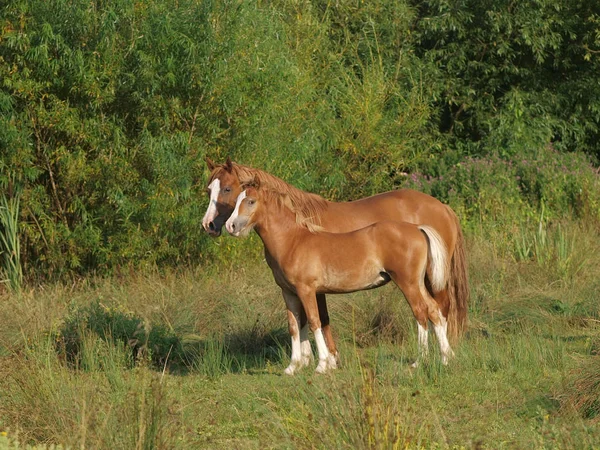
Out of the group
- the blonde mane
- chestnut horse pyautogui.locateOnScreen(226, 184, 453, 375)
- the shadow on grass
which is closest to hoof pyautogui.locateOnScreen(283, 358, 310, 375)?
chestnut horse pyautogui.locateOnScreen(226, 184, 453, 375)

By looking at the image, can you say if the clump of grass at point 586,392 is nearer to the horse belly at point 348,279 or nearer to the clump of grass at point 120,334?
the horse belly at point 348,279

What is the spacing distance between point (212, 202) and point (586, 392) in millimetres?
3864

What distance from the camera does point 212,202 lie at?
882cm

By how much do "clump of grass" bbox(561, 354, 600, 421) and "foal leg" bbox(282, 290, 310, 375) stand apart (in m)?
2.50

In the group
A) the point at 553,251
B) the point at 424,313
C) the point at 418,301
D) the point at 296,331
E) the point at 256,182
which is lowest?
the point at 553,251

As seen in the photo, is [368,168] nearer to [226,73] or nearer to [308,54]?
[308,54]

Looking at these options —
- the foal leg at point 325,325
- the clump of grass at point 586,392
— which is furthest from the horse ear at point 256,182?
the clump of grass at point 586,392

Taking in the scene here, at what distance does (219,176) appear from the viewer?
8984 millimetres

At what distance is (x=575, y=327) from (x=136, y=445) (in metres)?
6.25

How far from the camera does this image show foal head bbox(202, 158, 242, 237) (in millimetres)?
8742

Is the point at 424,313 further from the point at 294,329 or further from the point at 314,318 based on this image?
the point at 294,329

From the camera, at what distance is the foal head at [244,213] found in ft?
27.0

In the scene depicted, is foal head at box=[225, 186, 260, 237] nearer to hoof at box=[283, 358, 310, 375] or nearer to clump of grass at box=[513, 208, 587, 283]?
hoof at box=[283, 358, 310, 375]

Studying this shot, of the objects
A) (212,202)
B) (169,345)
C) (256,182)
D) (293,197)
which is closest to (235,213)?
(256,182)
